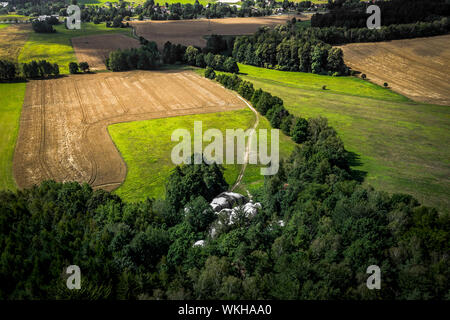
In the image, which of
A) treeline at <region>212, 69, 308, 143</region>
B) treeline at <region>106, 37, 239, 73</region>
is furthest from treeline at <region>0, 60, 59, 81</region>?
treeline at <region>212, 69, 308, 143</region>

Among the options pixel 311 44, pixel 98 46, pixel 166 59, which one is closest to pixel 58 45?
pixel 98 46

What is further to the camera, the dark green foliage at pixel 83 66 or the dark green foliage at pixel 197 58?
the dark green foliage at pixel 197 58

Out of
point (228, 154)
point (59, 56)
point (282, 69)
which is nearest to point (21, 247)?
point (228, 154)

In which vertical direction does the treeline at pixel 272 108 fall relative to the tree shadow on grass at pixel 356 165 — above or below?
above

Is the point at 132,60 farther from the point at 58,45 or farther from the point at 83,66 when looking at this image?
the point at 58,45

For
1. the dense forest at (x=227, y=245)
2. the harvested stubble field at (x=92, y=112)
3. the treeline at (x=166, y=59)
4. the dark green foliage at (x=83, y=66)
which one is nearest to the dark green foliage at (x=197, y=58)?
the treeline at (x=166, y=59)

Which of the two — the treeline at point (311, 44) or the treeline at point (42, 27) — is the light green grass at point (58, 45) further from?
the treeline at point (311, 44)

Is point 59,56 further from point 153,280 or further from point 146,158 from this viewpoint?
point 153,280

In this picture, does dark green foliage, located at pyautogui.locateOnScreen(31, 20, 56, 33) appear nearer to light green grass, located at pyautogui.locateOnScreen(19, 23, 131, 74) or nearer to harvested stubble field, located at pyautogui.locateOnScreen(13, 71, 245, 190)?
light green grass, located at pyautogui.locateOnScreen(19, 23, 131, 74)
